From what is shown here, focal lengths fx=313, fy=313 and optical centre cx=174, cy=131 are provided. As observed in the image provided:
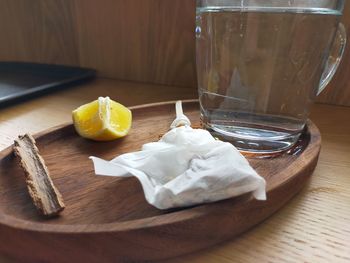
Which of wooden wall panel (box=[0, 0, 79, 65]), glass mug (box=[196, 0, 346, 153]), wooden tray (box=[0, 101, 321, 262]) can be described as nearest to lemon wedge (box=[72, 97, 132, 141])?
wooden tray (box=[0, 101, 321, 262])

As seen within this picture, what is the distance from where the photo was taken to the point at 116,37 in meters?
0.81

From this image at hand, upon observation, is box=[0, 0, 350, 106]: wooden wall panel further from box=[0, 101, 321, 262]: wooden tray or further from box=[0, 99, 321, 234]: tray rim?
box=[0, 99, 321, 234]: tray rim

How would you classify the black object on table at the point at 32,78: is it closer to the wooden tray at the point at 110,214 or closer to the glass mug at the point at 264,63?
the wooden tray at the point at 110,214

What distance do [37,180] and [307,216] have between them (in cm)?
26

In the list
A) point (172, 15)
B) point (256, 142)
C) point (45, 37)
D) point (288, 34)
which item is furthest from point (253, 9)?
point (45, 37)

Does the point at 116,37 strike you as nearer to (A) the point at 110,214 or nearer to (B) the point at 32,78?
(B) the point at 32,78

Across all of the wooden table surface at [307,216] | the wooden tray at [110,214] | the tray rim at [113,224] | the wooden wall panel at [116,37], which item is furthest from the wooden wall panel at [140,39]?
the tray rim at [113,224]

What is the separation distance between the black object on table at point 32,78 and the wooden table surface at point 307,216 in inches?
2.6

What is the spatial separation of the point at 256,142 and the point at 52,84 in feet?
1.69

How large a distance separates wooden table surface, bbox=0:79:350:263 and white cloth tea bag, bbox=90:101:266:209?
0.13 ft

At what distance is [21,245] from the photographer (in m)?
0.23

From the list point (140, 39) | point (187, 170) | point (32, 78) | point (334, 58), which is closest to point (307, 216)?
point (187, 170)

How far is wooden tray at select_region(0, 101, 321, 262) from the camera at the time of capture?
0.22m

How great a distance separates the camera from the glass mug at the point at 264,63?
0.36 meters
